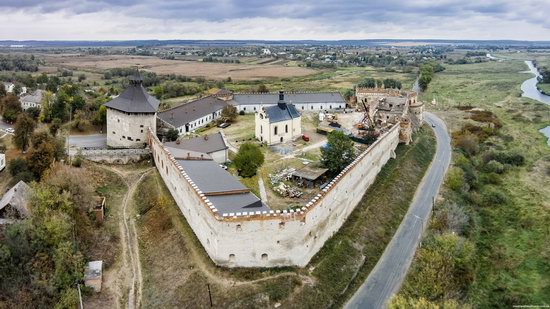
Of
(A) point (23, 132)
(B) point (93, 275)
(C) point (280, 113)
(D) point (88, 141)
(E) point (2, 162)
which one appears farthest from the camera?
(D) point (88, 141)

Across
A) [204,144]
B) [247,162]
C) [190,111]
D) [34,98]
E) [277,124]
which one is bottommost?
[247,162]

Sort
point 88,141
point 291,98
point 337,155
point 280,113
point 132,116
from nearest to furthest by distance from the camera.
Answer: point 337,155, point 132,116, point 280,113, point 88,141, point 291,98

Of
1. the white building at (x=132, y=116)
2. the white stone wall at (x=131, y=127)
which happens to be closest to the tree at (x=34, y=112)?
the white building at (x=132, y=116)

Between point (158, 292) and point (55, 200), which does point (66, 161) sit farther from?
point (158, 292)

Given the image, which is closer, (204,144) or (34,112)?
(204,144)

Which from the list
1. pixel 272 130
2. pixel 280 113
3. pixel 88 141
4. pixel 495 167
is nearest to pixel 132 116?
pixel 88 141

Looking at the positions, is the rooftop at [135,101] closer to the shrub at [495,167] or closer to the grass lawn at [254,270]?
the grass lawn at [254,270]

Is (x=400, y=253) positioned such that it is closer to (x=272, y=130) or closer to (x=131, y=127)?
(x=272, y=130)
